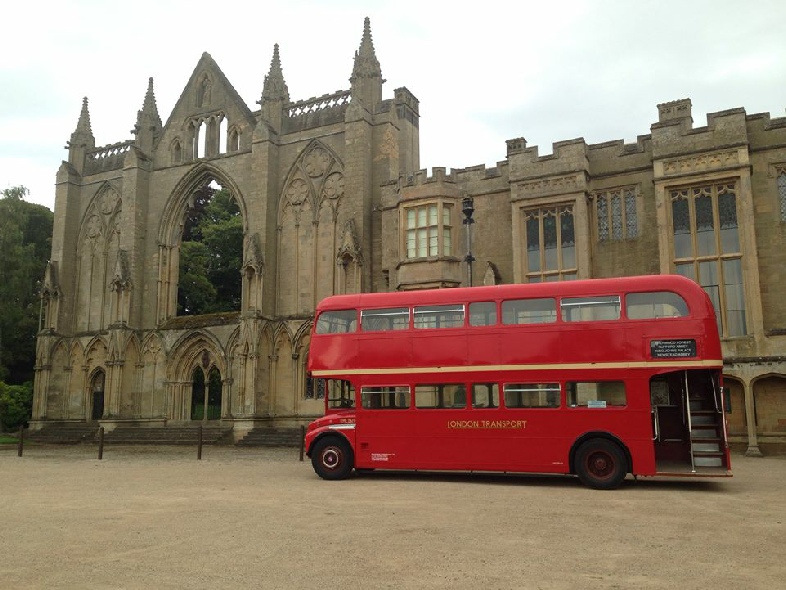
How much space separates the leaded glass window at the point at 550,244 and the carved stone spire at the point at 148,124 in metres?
19.3

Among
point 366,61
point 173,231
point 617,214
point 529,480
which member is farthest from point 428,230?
point 173,231

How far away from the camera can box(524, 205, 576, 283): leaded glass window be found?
2114 cm

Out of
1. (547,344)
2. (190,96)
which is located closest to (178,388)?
(190,96)

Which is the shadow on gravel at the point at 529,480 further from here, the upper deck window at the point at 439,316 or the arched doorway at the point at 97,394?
the arched doorway at the point at 97,394

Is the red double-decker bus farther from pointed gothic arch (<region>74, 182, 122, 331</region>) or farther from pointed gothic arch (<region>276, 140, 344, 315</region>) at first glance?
pointed gothic arch (<region>74, 182, 122, 331</region>)

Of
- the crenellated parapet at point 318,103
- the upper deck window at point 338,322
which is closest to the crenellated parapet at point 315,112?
the crenellated parapet at point 318,103

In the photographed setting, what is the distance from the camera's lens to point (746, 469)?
1490cm

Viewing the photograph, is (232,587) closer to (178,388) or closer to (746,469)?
(746,469)

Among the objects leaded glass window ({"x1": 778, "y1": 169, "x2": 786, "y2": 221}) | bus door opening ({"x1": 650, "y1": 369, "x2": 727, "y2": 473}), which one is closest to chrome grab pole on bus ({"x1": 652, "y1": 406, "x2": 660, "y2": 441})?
bus door opening ({"x1": 650, "y1": 369, "x2": 727, "y2": 473})

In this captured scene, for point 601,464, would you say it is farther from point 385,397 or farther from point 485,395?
point 385,397

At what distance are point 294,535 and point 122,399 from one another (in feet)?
80.1

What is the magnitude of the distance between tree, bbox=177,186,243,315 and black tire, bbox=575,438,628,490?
29.5 m

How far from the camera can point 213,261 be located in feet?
136

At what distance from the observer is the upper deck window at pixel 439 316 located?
1348 cm
